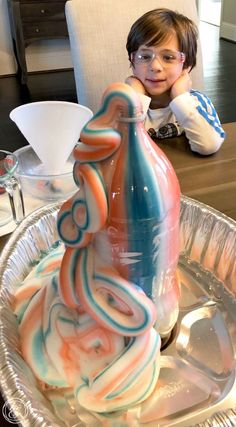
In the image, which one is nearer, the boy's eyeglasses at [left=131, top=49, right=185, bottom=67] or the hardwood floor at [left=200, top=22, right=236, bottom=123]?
the boy's eyeglasses at [left=131, top=49, right=185, bottom=67]

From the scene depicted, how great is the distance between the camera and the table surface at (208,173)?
2.54 ft

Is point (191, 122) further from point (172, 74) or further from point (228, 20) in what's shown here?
point (228, 20)

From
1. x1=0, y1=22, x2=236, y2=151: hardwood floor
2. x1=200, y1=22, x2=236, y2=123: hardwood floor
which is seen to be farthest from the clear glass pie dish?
x1=200, y1=22, x2=236, y2=123: hardwood floor

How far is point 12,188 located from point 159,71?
434 mm

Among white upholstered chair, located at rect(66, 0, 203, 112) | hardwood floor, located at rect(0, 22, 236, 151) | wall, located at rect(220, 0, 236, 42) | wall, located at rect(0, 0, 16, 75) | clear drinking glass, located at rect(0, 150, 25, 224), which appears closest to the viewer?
clear drinking glass, located at rect(0, 150, 25, 224)

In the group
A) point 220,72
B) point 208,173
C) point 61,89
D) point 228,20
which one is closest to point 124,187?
point 208,173

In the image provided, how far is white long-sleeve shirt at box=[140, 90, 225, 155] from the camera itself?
0.94 metres

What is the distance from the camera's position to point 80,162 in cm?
39

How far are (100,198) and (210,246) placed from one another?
31 cm

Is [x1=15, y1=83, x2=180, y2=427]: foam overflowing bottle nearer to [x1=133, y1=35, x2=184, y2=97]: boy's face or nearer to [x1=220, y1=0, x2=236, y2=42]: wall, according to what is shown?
[x1=133, y1=35, x2=184, y2=97]: boy's face

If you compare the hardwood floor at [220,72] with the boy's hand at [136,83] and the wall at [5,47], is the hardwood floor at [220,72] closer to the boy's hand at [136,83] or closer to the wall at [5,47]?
the wall at [5,47]

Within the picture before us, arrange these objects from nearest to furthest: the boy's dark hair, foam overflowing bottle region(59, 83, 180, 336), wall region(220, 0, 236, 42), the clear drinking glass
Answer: foam overflowing bottle region(59, 83, 180, 336) < the clear drinking glass < the boy's dark hair < wall region(220, 0, 236, 42)

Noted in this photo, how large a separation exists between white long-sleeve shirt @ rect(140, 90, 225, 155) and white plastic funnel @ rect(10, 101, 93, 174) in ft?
0.58

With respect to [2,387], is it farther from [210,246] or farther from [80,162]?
[210,246]
